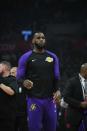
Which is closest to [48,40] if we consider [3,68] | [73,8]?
[73,8]

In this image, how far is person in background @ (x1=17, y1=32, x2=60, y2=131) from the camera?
510cm

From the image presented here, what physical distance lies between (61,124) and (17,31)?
723cm

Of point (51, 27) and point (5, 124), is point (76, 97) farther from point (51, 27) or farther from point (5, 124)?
point (51, 27)

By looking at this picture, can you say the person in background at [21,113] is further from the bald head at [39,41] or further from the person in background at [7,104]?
the bald head at [39,41]

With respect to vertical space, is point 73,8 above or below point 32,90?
above

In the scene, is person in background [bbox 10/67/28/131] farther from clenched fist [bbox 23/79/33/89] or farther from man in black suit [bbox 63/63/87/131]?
clenched fist [bbox 23/79/33/89]

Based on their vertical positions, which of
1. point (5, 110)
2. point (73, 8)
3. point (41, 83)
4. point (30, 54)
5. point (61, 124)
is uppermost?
point (73, 8)

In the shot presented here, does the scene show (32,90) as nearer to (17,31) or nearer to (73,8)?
(17,31)

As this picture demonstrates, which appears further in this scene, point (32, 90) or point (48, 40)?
point (48, 40)

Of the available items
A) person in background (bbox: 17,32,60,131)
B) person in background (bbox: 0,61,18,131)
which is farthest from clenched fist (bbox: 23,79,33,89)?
person in background (bbox: 0,61,18,131)

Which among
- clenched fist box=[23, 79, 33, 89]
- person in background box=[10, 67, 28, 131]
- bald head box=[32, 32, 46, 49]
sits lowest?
person in background box=[10, 67, 28, 131]

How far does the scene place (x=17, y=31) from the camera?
15.6 meters

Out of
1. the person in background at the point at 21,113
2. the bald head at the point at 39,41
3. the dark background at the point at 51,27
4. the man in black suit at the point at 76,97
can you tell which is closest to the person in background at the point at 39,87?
the bald head at the point at 39,41

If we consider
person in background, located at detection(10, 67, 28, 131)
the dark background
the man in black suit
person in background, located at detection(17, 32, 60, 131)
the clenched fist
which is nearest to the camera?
the clenched fist
